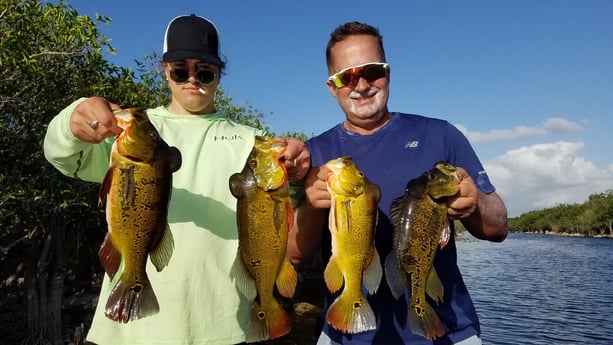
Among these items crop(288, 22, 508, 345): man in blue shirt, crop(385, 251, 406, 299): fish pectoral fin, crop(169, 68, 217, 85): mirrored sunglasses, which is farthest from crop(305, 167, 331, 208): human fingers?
crop(169, 68, 217, 85): mirrored sunglasses

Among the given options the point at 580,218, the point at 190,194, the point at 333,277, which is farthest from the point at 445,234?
the point at 580,218

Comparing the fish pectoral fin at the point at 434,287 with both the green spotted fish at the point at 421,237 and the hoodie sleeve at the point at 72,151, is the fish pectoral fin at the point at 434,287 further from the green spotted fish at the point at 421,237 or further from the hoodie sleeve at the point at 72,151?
the hoodie sleeve at the point at 72,151

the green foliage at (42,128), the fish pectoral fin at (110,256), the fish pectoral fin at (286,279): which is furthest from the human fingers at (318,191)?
the green foliage at (42,128)

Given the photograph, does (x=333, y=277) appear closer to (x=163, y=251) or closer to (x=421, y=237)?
(x=421, y=237)

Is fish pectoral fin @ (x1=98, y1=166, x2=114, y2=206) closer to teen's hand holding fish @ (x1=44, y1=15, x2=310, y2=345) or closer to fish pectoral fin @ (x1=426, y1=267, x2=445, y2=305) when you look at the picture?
teen's hand holding fish @ (x1=44, y1=15, x2=310, y2=345)

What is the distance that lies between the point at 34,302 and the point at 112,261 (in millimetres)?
13682

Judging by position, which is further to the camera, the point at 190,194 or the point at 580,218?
the point at 580,218

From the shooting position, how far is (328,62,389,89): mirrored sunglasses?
393 centimetres

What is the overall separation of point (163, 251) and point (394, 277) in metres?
1.66

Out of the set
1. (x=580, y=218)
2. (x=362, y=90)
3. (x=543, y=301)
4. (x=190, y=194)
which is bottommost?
(x=543, y=301)

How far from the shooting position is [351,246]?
3525 mm

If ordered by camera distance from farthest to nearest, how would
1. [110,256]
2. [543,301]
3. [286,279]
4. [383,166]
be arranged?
1. [543,301]
2. [383,166]
3. [286,279]
4. [110,256]

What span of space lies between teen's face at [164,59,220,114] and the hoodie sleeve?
62 centimetres

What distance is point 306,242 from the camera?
3975 millimetres
